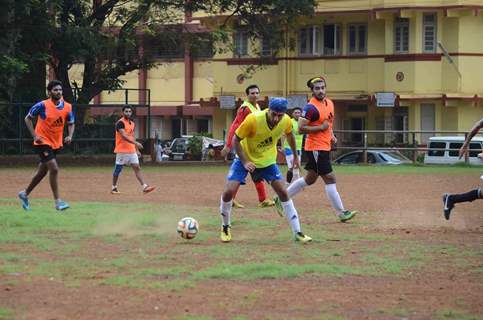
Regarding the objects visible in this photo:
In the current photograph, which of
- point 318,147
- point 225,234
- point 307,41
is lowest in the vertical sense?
point 225,234

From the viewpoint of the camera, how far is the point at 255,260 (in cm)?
1095

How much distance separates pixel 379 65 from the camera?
47.7 metres

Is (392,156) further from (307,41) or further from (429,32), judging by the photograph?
(307,41)

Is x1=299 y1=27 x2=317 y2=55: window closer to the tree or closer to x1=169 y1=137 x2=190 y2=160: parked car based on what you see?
x1=169 y1=137 x2=190 y2=160: parked car

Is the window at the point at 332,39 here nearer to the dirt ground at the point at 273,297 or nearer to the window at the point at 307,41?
the window at the point at 307,41

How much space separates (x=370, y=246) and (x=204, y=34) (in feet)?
96.3

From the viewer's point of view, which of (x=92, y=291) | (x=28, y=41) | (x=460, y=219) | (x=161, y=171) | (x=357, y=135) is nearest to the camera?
(x=92, y=291)

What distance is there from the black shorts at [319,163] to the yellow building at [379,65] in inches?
1124

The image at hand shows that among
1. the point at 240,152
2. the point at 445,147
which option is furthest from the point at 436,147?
the point at 240,152

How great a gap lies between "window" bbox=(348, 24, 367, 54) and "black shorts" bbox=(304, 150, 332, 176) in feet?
111

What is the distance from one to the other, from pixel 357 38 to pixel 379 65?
5.89 feet

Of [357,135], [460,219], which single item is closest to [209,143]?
[357,135]

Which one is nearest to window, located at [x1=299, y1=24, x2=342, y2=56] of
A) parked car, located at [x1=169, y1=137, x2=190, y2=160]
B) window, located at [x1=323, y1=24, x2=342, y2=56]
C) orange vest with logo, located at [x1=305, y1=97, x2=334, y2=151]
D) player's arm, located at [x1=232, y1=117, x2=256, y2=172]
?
window, located at [x1=323, y1=24, x2=342, y2=56]

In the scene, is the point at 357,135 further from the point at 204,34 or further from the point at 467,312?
the point at 467,312
